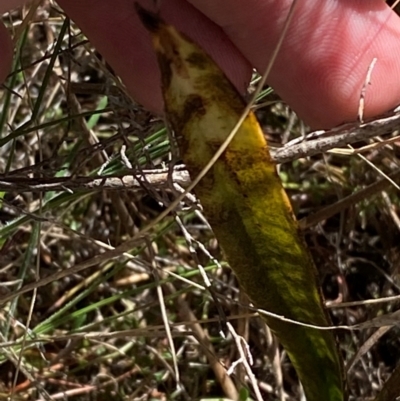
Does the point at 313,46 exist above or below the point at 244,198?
above

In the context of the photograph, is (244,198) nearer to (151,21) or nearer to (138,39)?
(151,21)

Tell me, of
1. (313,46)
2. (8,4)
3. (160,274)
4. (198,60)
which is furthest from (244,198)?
(160,274)

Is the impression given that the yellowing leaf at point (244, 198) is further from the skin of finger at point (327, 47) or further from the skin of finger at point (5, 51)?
the skin of finger at point (5, 51)

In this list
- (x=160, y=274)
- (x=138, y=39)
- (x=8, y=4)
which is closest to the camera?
(x=8, y=4)

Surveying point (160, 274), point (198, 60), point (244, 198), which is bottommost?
point (160, 274)

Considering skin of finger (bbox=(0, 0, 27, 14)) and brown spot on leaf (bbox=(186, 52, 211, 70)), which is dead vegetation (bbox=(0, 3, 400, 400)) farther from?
brown spot on leaf (bbox=(186, 52, 211, 70))

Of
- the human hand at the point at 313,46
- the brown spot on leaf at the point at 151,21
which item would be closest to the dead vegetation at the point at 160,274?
the human hand at the point at 313,46

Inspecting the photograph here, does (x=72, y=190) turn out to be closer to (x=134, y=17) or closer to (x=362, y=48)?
(x=134, y=17)
